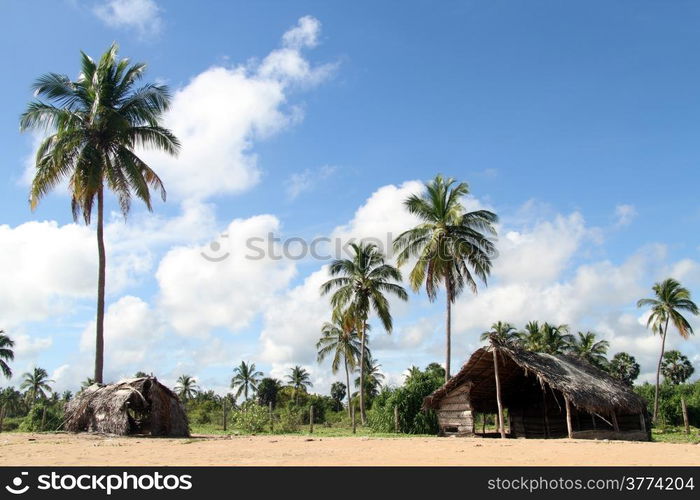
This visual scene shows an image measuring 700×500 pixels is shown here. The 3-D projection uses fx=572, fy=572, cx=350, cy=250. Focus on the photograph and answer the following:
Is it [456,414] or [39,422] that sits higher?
Result: [456,414]

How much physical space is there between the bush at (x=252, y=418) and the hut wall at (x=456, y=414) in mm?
7617

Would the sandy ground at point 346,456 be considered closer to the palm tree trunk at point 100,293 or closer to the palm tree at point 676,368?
the palm tree trunk at point 100,293

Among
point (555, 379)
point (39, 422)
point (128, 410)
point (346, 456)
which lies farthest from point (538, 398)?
point (39, 422)

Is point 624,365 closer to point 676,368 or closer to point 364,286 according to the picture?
point 676,368

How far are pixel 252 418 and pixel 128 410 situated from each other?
22.1 ft

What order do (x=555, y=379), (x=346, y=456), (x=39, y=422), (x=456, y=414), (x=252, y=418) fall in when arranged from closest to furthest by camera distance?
(x=346, y=456) < (x=555, y=379) < (x=456, y=414) < (x=39, y=422) < (x=252, y=418)

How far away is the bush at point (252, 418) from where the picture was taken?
78.6ft

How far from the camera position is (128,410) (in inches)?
719

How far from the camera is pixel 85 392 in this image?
63.3 ft
